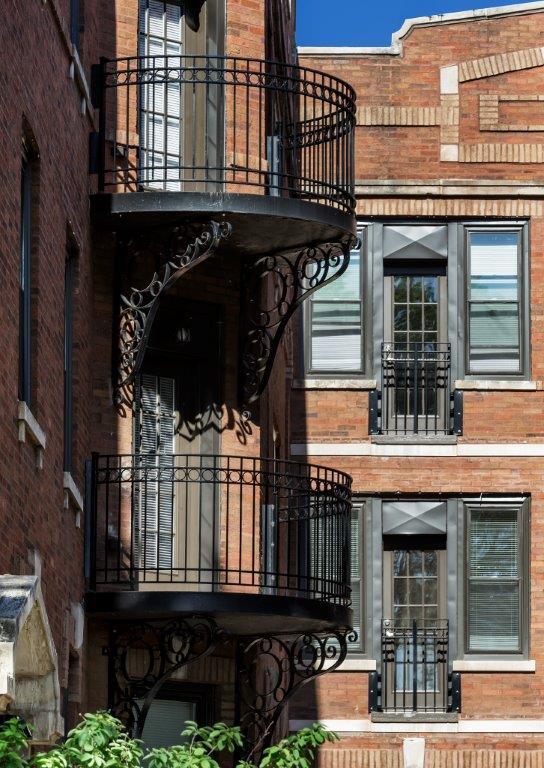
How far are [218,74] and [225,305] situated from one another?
6.65 feet

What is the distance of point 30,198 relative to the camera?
13.9 metres

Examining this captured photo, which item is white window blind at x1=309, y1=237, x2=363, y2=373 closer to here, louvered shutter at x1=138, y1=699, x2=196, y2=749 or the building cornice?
the building cornice

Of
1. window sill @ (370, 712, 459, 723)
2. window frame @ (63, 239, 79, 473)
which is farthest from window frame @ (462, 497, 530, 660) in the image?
window frame @ (63, 239, 79, 473)

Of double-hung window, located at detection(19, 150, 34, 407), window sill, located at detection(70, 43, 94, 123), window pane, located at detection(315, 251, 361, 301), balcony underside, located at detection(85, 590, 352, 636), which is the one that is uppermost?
window sill, located at detection(70, 43, 94, 123)

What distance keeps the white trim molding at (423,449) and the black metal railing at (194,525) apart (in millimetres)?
7557

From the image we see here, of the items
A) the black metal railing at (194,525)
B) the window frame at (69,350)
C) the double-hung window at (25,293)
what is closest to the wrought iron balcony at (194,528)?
the black metal railing at (194,525)

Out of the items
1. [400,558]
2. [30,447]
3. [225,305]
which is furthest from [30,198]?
[400,558]

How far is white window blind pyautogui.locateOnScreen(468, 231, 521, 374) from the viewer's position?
Result: 2705 centimetres

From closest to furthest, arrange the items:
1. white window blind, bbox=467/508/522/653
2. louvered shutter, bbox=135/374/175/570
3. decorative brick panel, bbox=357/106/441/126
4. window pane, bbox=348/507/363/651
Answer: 1. louvered shutter, bbox=135/374/175/570
2. window pane, bbox=348/507/363/651
3. white window blind, bbox=467/508/522/653
4. decorative brick panel, bbox=357/106/441/126

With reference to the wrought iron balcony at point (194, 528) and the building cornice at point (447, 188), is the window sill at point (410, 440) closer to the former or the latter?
the building cornice at point (447, 188)

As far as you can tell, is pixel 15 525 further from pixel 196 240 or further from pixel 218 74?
pixel 218 74

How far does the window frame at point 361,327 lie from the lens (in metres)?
27.0

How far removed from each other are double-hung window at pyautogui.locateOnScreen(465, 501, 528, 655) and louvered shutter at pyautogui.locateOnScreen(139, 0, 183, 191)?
9823 mm

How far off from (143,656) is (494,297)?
1140cm
